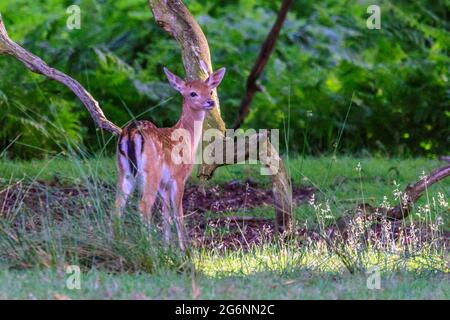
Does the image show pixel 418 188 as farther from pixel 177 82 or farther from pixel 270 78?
pixel 270 78

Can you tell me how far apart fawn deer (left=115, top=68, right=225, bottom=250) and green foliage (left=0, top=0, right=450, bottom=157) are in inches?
123

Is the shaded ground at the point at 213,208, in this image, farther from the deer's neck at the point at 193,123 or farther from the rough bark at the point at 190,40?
the deer's neck at the point at 193,123

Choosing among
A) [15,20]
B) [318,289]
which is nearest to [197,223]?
[318,289]

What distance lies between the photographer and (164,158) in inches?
349

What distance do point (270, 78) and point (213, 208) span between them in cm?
501

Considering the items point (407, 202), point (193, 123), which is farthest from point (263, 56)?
point (407, 202)

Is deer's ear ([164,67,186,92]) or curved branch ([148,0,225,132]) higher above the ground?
curved branch ([148,0,225,132])

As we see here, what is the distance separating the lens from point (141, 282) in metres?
6.59

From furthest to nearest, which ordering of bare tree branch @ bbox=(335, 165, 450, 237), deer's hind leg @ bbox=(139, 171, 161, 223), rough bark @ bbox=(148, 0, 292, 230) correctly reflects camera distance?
rough bark @ bbox=(148, 0, 292, 230) → bare tree branch @ bbox=(335, 165, 450, 237) → deer's hind leg @ bbox=(139, 171, 161, 223)

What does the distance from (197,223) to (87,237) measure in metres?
2.28

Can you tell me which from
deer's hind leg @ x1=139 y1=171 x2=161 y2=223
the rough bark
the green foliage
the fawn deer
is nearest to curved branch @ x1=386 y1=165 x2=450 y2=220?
the rough bark

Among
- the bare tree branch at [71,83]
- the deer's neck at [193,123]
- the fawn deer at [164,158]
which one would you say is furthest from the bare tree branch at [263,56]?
the bare tree branch at [71,83]

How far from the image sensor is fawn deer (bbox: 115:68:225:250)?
8.06m

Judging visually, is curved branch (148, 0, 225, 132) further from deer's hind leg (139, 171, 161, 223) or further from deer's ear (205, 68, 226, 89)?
deer's hind leg (139, 171, 161, 223)
